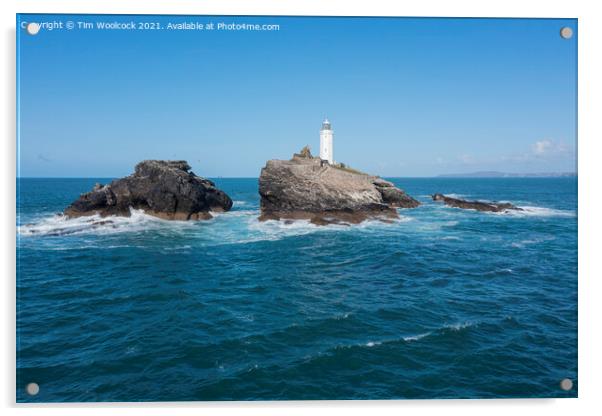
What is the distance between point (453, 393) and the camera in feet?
28.3

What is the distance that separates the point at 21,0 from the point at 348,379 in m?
11.8

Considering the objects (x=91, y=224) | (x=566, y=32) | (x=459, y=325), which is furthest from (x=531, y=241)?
(x=91, y=224)

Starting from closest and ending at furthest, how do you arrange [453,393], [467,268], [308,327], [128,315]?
[453,393] < [308,327] < [128,315] < [467,268]

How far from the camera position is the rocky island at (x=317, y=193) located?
1380 inches

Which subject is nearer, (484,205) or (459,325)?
(459,325)

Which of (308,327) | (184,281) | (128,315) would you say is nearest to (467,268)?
(308,327)

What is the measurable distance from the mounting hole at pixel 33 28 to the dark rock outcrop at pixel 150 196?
26.1 metres

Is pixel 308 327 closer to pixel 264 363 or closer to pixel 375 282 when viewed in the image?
pixel 264 363

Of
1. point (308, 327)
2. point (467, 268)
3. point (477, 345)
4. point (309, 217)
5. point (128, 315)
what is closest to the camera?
point (477, 345)

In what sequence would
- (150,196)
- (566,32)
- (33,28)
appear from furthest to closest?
(150,196), (566,32), (33,28)

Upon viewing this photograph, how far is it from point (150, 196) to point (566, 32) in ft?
108

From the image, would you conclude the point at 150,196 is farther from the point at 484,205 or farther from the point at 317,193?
the point at 484,205

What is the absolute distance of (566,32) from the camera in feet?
30.3

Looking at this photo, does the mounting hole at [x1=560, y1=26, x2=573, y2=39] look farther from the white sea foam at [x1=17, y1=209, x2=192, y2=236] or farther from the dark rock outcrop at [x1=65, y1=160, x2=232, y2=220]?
the dark rock outcrop at [x1=65, y1=160, x2=232, y2=220]
